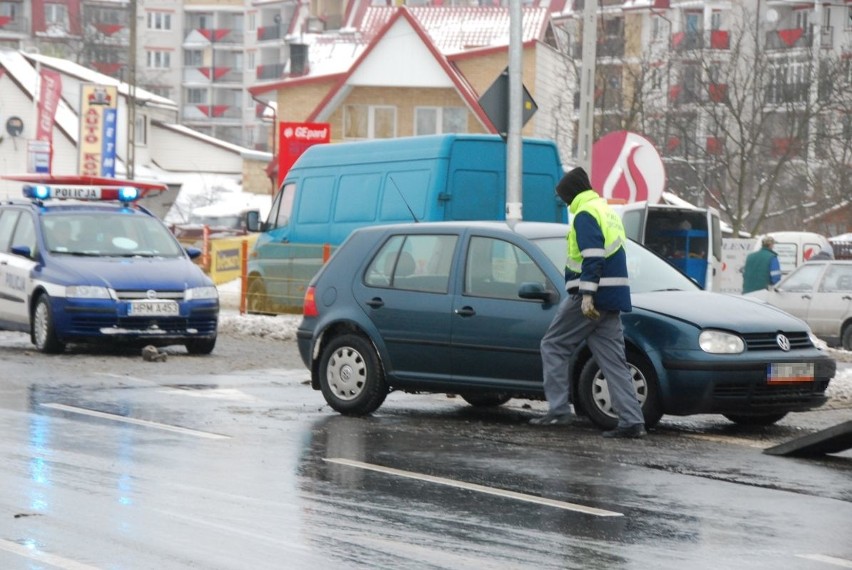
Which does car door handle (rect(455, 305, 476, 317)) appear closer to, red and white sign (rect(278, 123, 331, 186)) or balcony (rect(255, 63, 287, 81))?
red and white sign (rect(278, 123, 331, 186))

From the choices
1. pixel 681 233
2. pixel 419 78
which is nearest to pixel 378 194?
pixel 681 233

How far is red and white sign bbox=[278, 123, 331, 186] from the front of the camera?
104 ft

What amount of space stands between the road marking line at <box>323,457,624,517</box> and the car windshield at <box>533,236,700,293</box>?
2962 millimetres

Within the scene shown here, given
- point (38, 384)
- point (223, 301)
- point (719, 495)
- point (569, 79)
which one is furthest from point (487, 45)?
point (719, 495)

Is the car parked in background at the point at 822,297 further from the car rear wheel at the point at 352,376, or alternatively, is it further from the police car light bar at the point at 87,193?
the car rear wheel at the point at 352,376

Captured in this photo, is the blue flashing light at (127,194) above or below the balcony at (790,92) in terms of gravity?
below

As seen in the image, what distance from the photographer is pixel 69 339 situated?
1794cm

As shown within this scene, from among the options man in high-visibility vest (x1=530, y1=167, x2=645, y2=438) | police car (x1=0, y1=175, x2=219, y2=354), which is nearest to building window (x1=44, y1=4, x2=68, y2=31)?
police car (x1=0, y1=175, x2=219, y2=354)

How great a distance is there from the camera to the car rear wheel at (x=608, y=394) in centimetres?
1183

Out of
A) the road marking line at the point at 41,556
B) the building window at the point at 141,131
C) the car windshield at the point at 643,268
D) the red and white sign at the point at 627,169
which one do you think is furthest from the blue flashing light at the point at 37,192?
the building window at the point at 141,131

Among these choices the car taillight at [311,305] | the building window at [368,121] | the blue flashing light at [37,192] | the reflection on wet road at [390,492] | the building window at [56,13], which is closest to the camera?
the reflection on wet road at [390,492]

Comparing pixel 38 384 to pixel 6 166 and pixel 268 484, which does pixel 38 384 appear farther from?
pixel 6 166

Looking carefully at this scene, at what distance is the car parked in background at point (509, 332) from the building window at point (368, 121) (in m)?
45.7

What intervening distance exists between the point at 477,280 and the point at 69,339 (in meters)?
6.65
